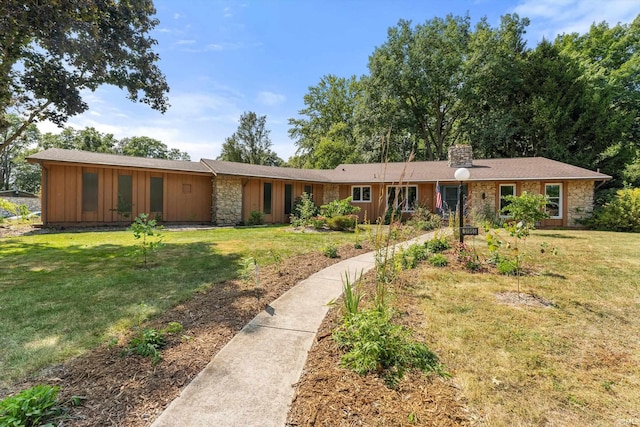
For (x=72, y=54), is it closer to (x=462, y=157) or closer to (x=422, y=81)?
(x=462, y=157)

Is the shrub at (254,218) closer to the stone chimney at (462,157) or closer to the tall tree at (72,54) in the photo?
the tall tree at (72,54)

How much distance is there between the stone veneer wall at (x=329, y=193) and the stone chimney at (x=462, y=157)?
666 centimetres

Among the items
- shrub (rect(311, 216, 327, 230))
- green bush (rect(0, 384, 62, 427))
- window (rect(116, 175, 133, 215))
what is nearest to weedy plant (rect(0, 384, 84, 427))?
green bush (rect(0, 384, 62, 427))

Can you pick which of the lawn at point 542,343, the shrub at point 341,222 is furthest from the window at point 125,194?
the lawn at point 542,343

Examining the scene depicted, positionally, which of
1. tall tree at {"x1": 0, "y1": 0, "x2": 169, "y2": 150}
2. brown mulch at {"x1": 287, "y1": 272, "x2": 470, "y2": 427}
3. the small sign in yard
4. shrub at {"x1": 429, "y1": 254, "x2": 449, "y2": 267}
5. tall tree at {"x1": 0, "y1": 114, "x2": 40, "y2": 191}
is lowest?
brown mulch at {"x1": 287, "y1": 272, "x2": 470, "y2": 427}

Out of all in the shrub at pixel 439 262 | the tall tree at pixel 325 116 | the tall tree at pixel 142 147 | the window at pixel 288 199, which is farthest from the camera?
the tall tree at pixel 142 147

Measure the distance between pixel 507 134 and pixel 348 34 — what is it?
44.6 ft

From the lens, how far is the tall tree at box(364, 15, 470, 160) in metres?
23.0

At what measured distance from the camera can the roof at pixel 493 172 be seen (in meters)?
12.8

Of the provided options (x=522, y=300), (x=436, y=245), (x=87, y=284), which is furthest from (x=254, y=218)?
(x=522, y=300)

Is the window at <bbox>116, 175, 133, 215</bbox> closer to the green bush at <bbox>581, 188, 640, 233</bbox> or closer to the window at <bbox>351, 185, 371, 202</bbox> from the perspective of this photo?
the window at <bbox>351, 185, 371, 202</bbox>

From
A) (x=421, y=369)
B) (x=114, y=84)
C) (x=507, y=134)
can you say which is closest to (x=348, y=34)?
(x=114, y=84)

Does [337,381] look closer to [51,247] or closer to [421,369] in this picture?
[421,369]

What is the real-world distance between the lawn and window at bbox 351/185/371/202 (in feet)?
38.0
